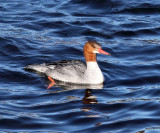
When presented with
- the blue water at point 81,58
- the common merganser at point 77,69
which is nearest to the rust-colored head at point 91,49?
the common merganser at point 77,69

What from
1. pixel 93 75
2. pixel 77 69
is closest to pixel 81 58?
pixel 77 69

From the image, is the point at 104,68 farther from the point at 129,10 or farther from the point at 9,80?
the point at 129,10

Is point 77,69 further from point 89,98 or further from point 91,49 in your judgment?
point 89,98

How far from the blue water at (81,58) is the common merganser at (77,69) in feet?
1.00

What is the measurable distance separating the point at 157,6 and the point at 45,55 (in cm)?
684

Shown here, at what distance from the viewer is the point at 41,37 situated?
16703mm

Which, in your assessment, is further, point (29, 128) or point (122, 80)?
point (122, 80)

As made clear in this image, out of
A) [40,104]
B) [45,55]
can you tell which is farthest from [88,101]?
[45,55]

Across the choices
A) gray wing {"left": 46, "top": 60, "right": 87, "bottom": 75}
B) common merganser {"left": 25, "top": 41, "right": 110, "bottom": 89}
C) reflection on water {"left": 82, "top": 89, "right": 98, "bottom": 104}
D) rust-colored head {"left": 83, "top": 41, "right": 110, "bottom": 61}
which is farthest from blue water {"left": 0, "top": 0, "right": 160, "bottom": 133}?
rust-colored head {"left": 83, "top": 41, "right": 110, "bottom": 61}

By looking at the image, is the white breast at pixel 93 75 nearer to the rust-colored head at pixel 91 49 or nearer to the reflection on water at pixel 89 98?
the rust-colored head at pixel 91 49

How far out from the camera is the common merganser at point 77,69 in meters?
13.0

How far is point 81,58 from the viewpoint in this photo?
49.8 feet

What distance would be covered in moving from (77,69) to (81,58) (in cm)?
189

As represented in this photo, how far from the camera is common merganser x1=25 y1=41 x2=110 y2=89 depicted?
513 inches
